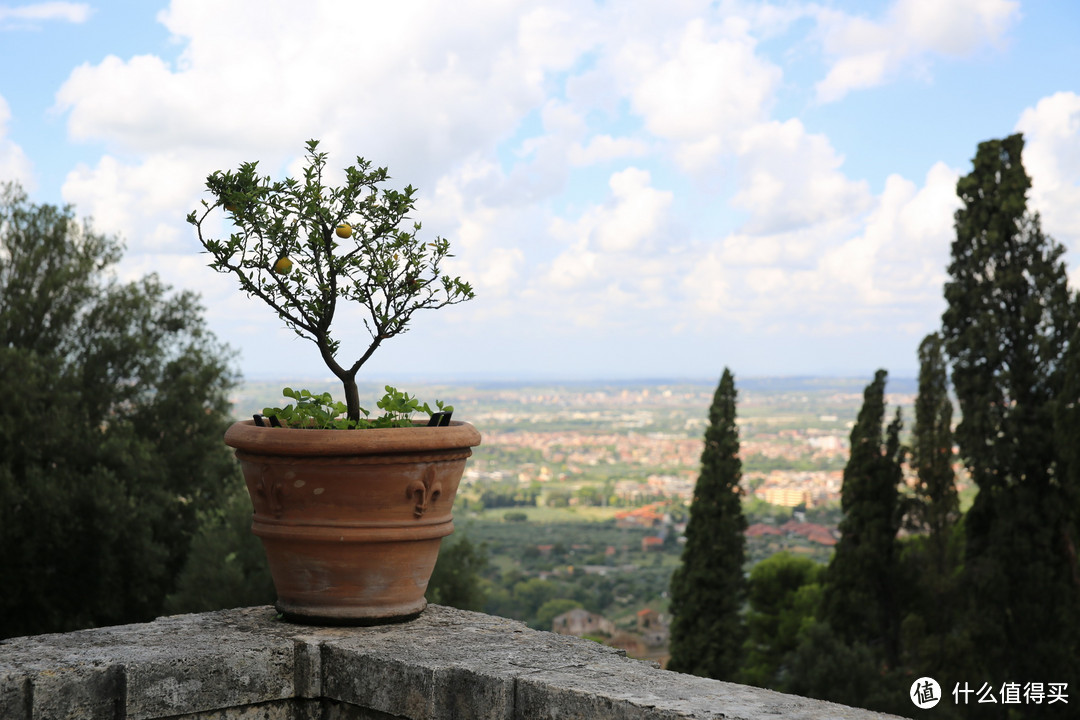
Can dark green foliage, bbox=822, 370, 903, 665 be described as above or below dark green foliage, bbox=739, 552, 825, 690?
above

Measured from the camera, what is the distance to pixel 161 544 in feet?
41.4

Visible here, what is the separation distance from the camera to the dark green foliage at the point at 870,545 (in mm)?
17922

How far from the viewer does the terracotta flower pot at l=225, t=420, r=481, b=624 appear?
2.58m

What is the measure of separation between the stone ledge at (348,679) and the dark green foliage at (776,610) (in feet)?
72.9

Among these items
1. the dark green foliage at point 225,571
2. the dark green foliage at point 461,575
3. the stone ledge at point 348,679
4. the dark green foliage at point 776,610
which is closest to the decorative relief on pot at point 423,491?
the stone ledge at point 348,679

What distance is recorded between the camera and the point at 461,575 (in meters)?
12.5

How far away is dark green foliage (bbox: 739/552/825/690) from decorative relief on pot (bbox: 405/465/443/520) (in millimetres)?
22058

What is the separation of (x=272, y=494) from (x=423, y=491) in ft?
1.40

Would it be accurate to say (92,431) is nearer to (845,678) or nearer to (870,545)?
(845,678)

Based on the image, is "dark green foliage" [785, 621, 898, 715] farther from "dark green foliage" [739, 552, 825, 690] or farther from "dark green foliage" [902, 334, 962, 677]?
"dark green foliage" [739, 552, 825, 690]

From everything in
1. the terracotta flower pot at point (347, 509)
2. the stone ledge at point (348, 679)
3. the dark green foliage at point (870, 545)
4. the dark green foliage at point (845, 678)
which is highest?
the terracotta flower pot at point (347, 509)

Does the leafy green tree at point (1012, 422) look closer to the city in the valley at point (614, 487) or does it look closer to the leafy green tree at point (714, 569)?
the city in the valley at point (614, 487)

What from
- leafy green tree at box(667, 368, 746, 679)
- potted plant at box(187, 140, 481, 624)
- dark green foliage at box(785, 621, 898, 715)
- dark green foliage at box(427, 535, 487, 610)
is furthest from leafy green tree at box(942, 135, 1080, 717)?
potted plant at box(187, 140, 481, 624)

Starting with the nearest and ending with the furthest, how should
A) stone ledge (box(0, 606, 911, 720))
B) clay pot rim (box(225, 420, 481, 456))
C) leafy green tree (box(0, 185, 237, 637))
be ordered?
1. stone ledge (box(0, 606, 911, 720))
2. clay pot rim (box(225, 420, 481, 456))
3. leafy green tree (box(0, 185, 237, 637))
